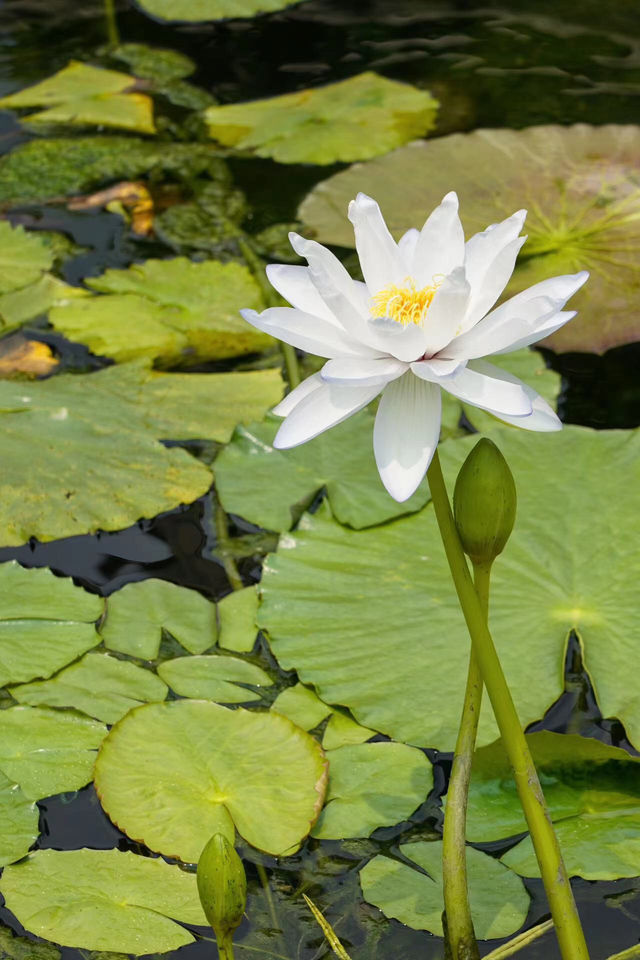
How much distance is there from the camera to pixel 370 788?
1384mm

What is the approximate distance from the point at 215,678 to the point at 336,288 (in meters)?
0.76

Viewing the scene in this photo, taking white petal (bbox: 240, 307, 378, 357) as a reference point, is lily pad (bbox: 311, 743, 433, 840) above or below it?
below

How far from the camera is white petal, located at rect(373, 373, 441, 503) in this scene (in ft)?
3.13

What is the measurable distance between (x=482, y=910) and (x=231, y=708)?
0.48 metres

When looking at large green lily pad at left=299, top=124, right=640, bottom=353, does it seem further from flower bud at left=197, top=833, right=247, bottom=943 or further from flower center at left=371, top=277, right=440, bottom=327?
flower bud at left=197, top=833, right=247, bottom=943

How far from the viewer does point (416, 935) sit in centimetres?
121

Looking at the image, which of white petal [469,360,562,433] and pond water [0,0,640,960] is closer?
white petal [469,360,562,433]

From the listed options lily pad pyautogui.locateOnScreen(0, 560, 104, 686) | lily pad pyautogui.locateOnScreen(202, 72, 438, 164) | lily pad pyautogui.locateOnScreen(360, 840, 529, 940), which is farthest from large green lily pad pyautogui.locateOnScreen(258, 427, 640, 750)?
lily pad pyautogui.locateOnScreen(202, 72, 438, 164)

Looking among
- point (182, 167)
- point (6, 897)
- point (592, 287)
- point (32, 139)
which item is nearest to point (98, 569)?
point (6, 897)

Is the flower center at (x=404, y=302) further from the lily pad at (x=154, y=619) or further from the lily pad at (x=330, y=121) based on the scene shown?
the lily pad at (x=330, y=121)

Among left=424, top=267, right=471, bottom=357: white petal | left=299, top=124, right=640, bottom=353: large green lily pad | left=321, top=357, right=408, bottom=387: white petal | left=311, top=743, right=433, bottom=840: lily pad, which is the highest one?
left=424, top=267, right=471, bottom=357: white petal

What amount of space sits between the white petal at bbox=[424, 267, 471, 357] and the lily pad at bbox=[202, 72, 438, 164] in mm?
2120

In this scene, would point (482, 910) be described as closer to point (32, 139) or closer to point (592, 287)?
point (592, 287)

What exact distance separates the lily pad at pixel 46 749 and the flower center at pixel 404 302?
78 cm
